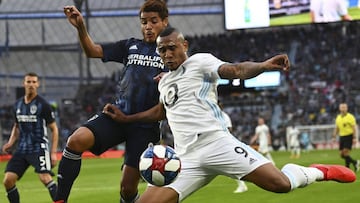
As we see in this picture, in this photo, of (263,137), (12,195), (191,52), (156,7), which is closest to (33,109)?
(12,195)

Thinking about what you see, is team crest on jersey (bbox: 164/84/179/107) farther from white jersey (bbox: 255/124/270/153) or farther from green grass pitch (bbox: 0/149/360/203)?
white jersey (bbox: 255/124/270/153)

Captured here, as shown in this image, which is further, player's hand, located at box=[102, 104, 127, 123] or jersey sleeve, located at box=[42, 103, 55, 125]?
jersey sleeve, located at box=[42, 103, 55, 125]

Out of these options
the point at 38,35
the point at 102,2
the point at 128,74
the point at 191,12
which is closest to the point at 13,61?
the point at 38,35

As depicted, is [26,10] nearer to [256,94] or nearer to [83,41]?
[256,94]

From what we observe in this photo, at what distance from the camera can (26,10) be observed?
157ft

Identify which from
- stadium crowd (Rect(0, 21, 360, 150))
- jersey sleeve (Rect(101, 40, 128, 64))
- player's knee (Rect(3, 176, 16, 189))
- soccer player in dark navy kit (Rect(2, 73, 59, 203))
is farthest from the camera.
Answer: stadium crowd (Rect(0, 21, 360, 150))

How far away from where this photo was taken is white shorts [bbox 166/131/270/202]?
6711mm

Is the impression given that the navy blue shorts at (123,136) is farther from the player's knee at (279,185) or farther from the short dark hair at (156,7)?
the player's knee at (279,185)

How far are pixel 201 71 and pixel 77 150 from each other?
160cm

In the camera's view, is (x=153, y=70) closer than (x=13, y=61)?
Yes

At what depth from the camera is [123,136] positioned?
25.7 feet

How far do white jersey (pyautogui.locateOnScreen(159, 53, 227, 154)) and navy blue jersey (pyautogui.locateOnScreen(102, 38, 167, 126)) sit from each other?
3.23 feet

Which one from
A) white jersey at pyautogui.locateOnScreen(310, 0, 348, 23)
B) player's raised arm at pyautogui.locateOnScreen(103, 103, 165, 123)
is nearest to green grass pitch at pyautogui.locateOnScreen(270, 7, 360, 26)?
white jersey at pyautogui.locateOnScreen(310, 0, 348, 23)

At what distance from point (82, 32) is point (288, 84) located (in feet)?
136
